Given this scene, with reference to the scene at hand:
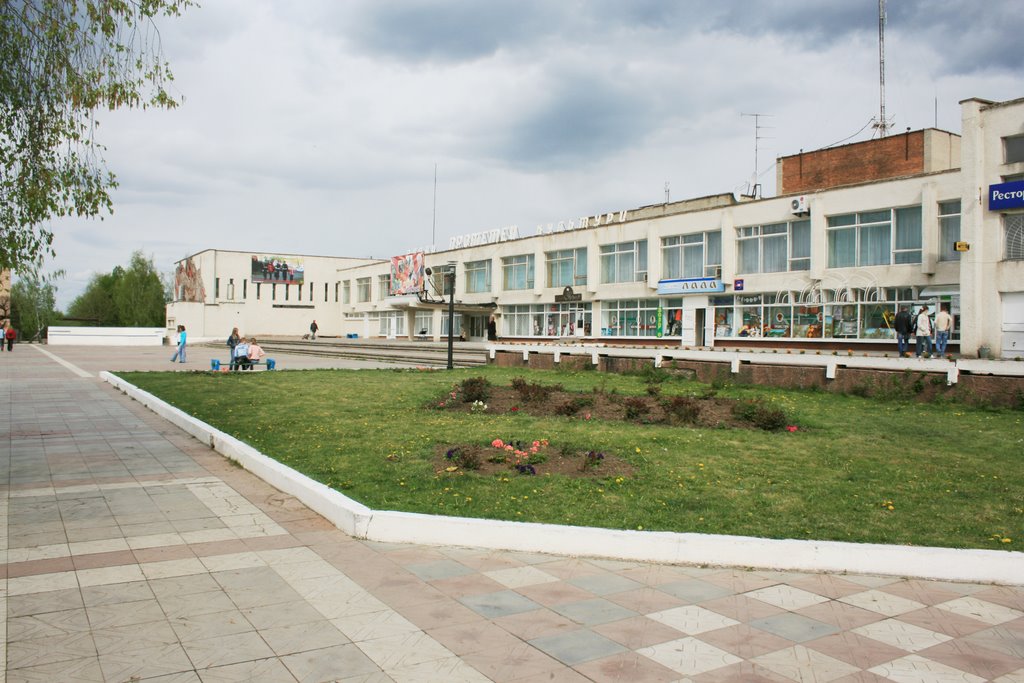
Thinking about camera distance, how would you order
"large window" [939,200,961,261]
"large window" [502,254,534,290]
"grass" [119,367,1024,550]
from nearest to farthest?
1. "grass" [119,367,1024,550]
2. "large window" [939,200,961,261]
3. "large window" [502,254,534,290]

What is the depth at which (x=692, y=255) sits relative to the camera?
39.4 meters

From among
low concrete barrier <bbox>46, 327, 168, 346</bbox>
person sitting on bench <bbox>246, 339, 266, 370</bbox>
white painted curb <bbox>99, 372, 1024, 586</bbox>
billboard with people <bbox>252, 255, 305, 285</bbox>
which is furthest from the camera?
billboard with people <bbox>252, 255, 305, 285</bbox>

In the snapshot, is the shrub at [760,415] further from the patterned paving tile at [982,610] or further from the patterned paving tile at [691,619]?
the patterned paving tile at [691,619]

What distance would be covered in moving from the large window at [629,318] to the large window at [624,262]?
4.33 ft

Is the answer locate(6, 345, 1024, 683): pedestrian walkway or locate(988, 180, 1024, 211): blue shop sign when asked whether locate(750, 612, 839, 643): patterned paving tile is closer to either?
locate(6, 345, 1024, 683): pedestrian walkway

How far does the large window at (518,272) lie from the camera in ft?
165

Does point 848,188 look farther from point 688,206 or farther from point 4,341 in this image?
point 4,341

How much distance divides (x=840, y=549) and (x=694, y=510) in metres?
1.39

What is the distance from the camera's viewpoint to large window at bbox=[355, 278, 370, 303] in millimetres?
74250

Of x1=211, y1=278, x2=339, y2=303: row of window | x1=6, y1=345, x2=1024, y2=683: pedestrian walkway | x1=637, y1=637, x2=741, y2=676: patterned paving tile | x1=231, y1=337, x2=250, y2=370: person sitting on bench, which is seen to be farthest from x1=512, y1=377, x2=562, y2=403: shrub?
x1=211, y1=278, x2=339, y2=303: row of window

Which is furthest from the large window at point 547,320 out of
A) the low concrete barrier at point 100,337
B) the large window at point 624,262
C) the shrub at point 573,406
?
the shrub at point 573,406

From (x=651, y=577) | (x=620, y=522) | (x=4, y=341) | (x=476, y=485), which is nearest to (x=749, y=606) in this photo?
(x=651, y=577)

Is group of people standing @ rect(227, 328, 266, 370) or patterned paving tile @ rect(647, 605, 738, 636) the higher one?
group of people standing @ rect(227, 328, 266, 370)

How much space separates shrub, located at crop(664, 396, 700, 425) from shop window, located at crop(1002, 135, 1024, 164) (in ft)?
57.7
